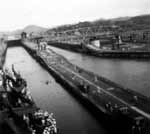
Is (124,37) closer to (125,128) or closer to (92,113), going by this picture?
(92,113)

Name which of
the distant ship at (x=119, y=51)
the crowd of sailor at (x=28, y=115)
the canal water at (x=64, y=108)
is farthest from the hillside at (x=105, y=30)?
the crowd of sailor at (x=28, y=115)

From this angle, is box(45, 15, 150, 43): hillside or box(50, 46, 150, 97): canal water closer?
box(50, 46, 150, 97): canal water

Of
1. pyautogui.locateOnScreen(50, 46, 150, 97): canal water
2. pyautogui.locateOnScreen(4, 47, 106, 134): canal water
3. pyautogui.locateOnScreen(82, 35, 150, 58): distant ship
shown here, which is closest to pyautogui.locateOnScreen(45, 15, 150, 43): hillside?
pyautogui.locateOnScreen(82, 35, 150, 58): distant ship

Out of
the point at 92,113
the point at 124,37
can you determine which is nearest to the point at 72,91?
the point at 92,113

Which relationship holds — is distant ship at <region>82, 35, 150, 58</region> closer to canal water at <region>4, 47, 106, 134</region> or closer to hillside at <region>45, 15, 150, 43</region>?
hillside at <region>45, 15, 150, 43</region>

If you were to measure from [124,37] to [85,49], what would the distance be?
13666mm

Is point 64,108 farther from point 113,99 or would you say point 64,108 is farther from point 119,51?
point 119,51

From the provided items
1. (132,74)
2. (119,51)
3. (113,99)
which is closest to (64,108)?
(113,99)

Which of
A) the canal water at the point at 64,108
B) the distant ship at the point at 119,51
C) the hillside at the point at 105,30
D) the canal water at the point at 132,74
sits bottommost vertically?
the canal water at the point at 64,108

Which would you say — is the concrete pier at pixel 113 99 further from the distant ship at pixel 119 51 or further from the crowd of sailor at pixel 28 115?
the distant ship at pixel 119 51

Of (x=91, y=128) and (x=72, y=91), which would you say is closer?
(x=91, y=128)

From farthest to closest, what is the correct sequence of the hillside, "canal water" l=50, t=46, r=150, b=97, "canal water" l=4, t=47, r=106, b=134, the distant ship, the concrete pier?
1. the hillside
2. the distant ship
3. "canal water" l=50, t=46, r=150, b=97
4. "canal water" l=4, t=47, r=106, b=134
5. the concrete pier

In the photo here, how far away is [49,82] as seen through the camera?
81.1 feet

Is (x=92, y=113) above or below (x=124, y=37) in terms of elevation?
below
